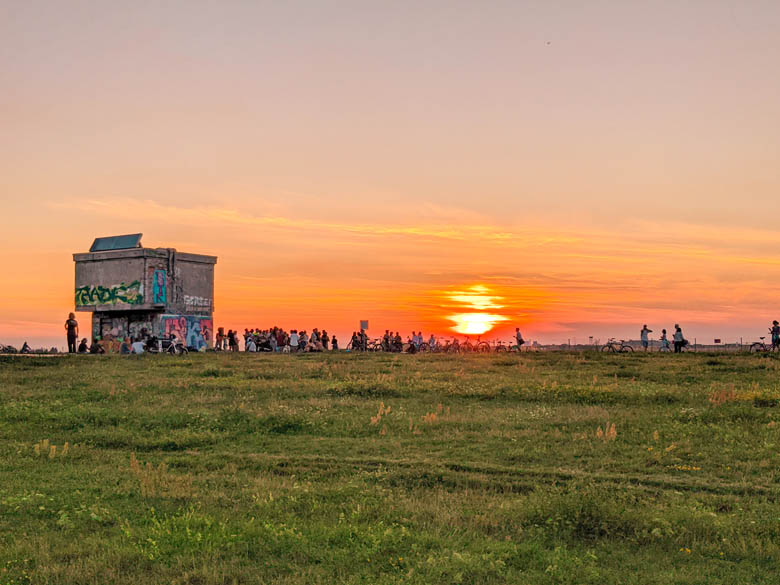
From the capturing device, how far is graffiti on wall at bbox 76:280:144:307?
65.7 m

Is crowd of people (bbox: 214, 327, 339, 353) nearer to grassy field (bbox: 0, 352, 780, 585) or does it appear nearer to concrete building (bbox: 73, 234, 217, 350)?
concrete building (bbox: 73, 234, 217, 350)

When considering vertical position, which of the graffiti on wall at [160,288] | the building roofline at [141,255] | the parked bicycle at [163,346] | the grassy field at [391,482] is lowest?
the grassy field at [391,482]

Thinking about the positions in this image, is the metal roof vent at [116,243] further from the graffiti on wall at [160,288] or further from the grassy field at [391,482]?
the grassy field at [391,482]

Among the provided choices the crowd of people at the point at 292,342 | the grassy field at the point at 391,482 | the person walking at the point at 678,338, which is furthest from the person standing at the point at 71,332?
the person walking at the point at 678,338

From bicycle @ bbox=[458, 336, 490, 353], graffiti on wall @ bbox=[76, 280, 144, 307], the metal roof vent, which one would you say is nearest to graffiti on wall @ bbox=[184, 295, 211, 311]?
graffiti on wall @ bbox=[76, 280, 144, 307]

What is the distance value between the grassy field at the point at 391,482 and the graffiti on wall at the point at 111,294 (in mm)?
33361

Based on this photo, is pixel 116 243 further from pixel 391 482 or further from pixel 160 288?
pixel 391 482

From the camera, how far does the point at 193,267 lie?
69.1 m

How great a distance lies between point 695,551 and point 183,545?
7533mm

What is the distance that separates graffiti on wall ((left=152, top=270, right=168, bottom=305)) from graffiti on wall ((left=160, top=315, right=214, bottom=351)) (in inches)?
56.7

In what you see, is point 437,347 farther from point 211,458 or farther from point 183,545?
point 183,545

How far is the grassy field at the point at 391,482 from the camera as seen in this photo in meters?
11.1

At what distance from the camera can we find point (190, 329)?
67750 millimetres

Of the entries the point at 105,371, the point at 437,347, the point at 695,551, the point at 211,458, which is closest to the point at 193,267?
the point at 437,347
